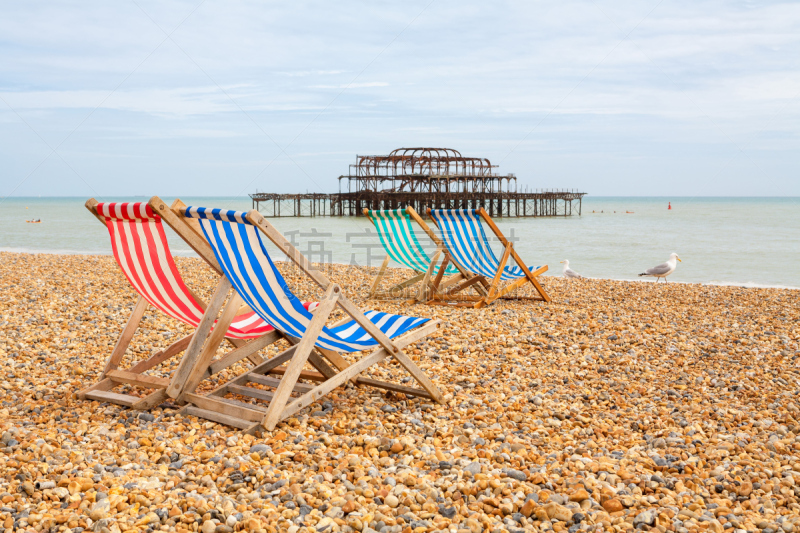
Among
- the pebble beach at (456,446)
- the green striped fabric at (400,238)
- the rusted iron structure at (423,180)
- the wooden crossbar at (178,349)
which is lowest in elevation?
the pebble beach at (456,446)

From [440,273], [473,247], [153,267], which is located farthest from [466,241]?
[153,267]

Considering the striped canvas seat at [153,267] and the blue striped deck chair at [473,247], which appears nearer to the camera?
the striped canvas seat at [153,267]

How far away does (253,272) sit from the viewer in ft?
8.01

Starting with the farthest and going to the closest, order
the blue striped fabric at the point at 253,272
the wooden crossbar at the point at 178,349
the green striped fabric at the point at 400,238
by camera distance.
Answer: the green striped fabric at the point at 400,238, the wooden crossbar at the point at 178,349, the blue striped fabric at the point at 253,272

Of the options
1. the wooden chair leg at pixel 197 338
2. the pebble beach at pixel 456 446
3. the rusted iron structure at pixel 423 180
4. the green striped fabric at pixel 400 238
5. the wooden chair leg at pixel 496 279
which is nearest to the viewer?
the pebble beach at pixel 456 446

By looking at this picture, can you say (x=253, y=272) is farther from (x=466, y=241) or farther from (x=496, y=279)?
(x=496, y=279)

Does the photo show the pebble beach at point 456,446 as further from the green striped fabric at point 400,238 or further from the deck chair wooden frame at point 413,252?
the green striped fabric at point 400,238

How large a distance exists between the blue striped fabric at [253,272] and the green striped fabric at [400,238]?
324 centimetres

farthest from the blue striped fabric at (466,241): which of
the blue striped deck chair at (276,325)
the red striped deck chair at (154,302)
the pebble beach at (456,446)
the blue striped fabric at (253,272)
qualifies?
the blue striped fabric at (253,272)

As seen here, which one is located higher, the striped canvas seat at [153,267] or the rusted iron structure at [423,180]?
the rusted iron structure at [423,180]

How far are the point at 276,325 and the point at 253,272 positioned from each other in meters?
0.29

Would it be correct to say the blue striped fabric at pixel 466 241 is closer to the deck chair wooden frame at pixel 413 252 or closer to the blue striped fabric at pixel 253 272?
the deck chair wooden frame at pixel 413 252

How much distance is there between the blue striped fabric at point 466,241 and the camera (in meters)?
5.71

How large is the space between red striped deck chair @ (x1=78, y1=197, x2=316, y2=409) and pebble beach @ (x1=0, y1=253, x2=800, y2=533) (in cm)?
13
